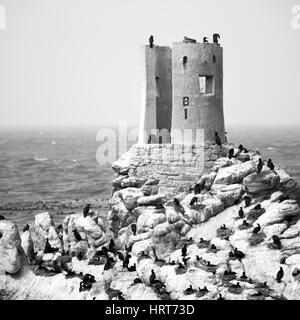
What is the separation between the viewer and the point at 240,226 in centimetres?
5900

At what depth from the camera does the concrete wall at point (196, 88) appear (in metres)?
65.1

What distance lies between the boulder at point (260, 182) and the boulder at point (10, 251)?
59.9 feet

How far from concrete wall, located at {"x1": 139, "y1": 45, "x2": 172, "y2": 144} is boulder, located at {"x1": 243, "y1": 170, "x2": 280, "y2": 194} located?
11008mm

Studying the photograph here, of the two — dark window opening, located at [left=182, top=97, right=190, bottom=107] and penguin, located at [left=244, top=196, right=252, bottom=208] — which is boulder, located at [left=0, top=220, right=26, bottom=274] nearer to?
dark window opening, located at [left=182, top=97, right=190, bottom=107]

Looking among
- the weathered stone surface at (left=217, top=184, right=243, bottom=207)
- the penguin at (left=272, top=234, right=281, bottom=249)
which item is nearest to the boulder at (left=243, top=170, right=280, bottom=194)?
the weathered stone surface at (left=217, top=184, right=243, bottom=207)

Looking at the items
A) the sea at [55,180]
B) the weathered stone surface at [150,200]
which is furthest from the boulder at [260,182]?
the sea at [55,180]

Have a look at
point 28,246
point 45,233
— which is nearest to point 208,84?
point 45,233

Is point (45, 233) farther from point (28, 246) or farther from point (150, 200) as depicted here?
point (150, 200)

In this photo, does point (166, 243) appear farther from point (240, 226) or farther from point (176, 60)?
point (176, 60)

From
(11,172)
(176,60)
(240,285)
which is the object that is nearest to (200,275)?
(240,285)

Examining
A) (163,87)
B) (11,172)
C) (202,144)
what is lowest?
(11,172)

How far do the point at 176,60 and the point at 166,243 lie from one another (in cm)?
1521
